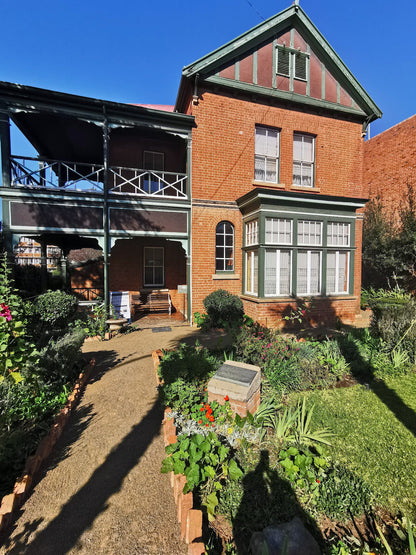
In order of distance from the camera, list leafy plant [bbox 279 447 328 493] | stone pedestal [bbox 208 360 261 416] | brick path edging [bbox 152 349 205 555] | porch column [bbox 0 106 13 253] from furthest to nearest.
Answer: porch column [bbox 0 106 13 253] < stone pedestal [bbox 208 360 261 416] < leafy plant [bbox 279 447 328 493] < brick path edging [bbox 152 349 205 555]

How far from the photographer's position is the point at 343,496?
102 inches

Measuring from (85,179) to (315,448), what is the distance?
964 cm

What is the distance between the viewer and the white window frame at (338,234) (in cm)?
1003

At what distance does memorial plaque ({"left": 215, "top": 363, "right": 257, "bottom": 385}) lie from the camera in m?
3.76

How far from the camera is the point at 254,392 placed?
388 cm

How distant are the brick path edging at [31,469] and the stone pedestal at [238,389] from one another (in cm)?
214

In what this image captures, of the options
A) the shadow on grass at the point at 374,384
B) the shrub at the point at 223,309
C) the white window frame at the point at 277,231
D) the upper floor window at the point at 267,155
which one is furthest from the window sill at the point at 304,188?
the shadow on grass at the point at 374,384

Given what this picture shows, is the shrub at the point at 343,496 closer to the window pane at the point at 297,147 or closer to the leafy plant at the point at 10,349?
the leafy plant at the point at 10,349

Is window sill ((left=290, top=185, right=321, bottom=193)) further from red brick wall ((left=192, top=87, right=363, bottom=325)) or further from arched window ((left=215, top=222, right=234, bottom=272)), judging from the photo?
arched window ((left=215, top=222, right=234, bottom=272))

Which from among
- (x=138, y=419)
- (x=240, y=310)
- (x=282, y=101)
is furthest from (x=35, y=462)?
(x=282, y=101)

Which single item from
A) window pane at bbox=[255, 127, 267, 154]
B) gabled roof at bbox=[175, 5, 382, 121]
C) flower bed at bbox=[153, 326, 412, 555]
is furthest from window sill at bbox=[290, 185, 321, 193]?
flower bed at bbox=[153, 326, 412, 555]

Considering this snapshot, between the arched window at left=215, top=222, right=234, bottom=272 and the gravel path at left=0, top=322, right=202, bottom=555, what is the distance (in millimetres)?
6692

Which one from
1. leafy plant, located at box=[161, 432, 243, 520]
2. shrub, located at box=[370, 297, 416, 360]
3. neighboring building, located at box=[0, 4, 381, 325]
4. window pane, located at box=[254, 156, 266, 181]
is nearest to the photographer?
leafy plant, located at box=[161, 432, 243, 520]

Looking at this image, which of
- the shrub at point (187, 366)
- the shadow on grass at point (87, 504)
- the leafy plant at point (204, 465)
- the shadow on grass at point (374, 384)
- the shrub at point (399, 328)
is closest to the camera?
the shadow on grass at point (87, 504)
